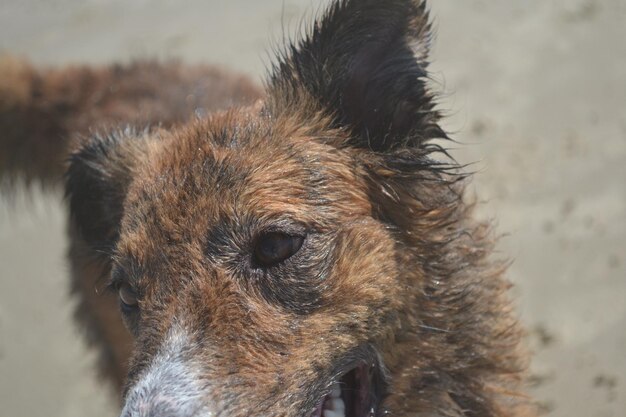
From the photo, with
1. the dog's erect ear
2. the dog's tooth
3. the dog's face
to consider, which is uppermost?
the dog's erect ear

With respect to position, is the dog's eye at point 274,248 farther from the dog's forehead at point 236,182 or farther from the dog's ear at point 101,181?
the dog's ear at point 101,181

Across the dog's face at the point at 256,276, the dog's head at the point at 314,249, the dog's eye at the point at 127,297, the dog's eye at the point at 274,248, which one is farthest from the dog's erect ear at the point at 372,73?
the dog's eye at the point at 127,297

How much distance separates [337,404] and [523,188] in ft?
12.5

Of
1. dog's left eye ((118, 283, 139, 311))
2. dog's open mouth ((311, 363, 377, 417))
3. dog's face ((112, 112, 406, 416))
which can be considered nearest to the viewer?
dog's face ((112, 112, 406, 416))

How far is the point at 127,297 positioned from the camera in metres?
3.39

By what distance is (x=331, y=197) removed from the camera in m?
3.27

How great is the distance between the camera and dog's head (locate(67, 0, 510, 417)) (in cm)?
291

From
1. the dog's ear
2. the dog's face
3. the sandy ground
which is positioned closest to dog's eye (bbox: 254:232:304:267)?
the dog's face

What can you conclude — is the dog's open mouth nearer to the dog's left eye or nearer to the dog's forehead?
the dog's forehead

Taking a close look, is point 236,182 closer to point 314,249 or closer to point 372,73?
point 314,249

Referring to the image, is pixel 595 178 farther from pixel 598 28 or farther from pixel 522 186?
pixel 598 28

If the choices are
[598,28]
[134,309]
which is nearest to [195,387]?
[134,309]

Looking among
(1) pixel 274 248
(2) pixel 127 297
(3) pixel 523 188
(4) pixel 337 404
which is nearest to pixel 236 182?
(1) pixel 274 248

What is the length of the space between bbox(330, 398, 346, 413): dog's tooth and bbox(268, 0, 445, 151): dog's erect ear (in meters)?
1.02
